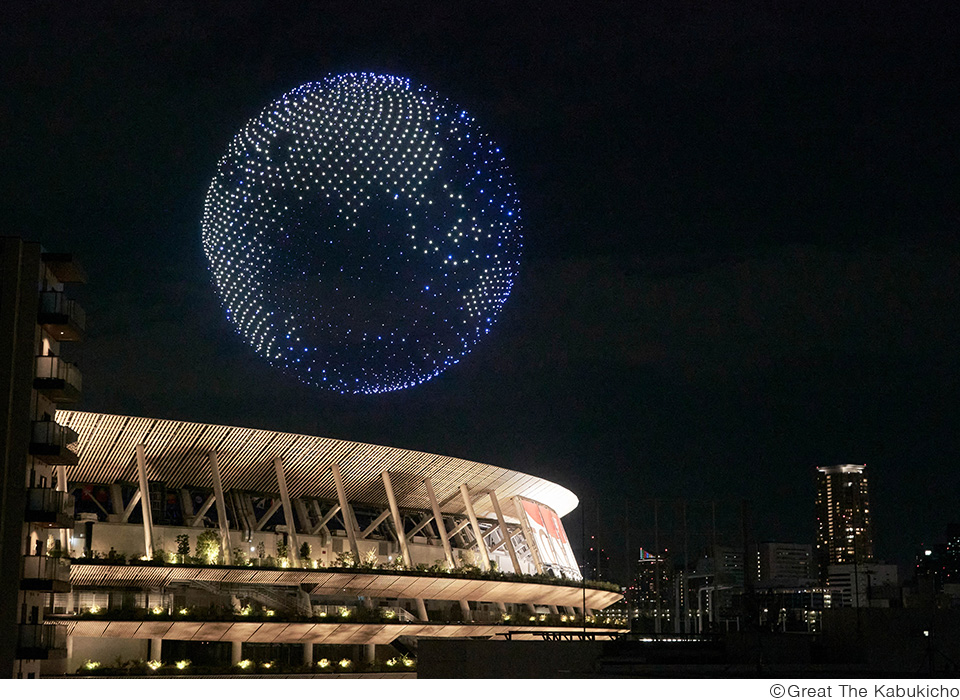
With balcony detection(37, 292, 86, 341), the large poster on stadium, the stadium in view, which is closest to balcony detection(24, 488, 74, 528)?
the stadium

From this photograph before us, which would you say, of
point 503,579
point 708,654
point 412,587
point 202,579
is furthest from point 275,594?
point 708,654

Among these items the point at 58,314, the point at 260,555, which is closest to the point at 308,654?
the point at 260,555

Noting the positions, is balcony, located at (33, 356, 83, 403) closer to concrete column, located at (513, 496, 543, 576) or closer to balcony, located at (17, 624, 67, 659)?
balcony, located at (17, 624, 67, 659)

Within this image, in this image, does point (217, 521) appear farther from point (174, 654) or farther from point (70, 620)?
point (70, 620)

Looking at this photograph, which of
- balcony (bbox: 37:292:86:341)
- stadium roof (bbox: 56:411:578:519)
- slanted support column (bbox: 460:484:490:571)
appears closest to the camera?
balcony (bbox: 37:292:86:341)

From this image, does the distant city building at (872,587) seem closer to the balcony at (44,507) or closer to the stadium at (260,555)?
the stadium at (260,555)

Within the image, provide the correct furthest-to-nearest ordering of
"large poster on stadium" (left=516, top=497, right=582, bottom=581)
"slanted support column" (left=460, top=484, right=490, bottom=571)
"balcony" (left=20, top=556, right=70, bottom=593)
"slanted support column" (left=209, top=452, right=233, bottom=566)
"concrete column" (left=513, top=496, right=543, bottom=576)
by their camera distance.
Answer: "large poster on stadium" (left=516, top=497, right=582, bottom=581) < "concrete column" (left=513, top=496, right=543, bottom=576) < "slanted support column" (left=460, top=484, right=490, bottom=571) < "slanted support column" (left=209, top=452, right=233, bottom=566) < "balcony" (left=20, top=556, right=70, bottom=593)
